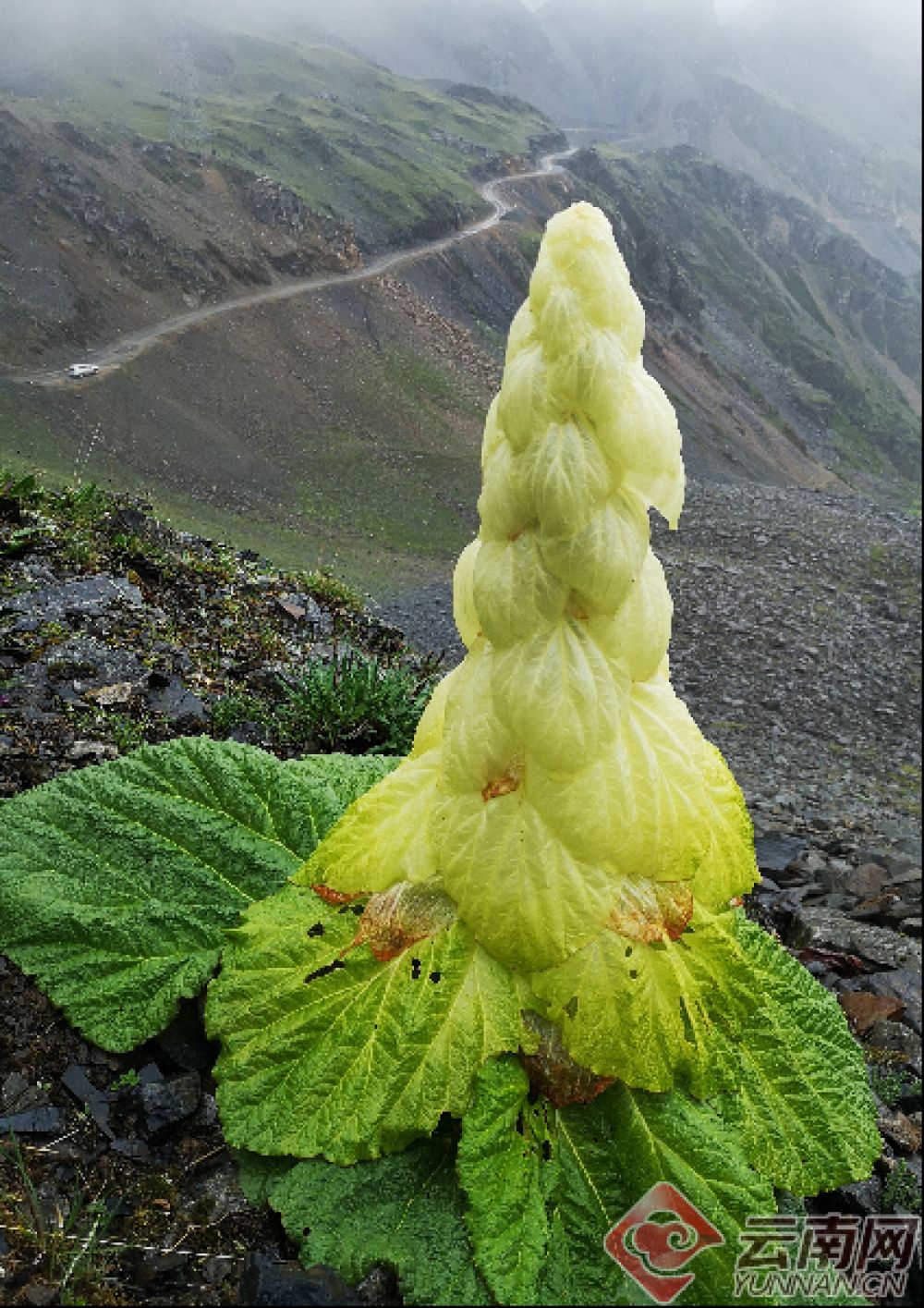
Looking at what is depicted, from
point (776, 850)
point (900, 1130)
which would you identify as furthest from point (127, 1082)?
point (776, 850)

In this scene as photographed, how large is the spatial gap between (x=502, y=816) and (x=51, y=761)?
264 cm

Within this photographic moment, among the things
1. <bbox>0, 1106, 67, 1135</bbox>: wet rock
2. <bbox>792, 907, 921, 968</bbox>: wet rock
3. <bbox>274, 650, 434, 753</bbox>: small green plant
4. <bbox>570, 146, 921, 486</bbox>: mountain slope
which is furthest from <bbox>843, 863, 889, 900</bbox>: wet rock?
<bbox>570, 146, 921, 486</bbox>: mountain slope

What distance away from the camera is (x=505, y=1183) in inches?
77.6

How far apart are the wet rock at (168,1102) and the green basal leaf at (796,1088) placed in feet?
4.69

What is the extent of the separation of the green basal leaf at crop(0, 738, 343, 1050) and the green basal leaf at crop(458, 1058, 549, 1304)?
3.25 feet

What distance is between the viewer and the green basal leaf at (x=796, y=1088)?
7.55ft

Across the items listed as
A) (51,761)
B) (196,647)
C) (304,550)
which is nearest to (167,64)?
(304,550)

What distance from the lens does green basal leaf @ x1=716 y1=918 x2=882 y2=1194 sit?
2.30 metres

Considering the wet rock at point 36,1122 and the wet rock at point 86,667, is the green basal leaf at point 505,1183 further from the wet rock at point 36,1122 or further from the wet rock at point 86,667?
the wet rock at point 86,667

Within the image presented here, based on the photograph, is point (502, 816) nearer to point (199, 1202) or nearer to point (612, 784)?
point (612, 784)

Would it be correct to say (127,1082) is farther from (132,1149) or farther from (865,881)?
(865,881)

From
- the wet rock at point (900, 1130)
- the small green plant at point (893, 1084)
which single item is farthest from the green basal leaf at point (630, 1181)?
the small green plant at point (893, 1084)

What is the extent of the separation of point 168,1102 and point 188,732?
7.46 ft

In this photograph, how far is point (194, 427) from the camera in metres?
11.7
